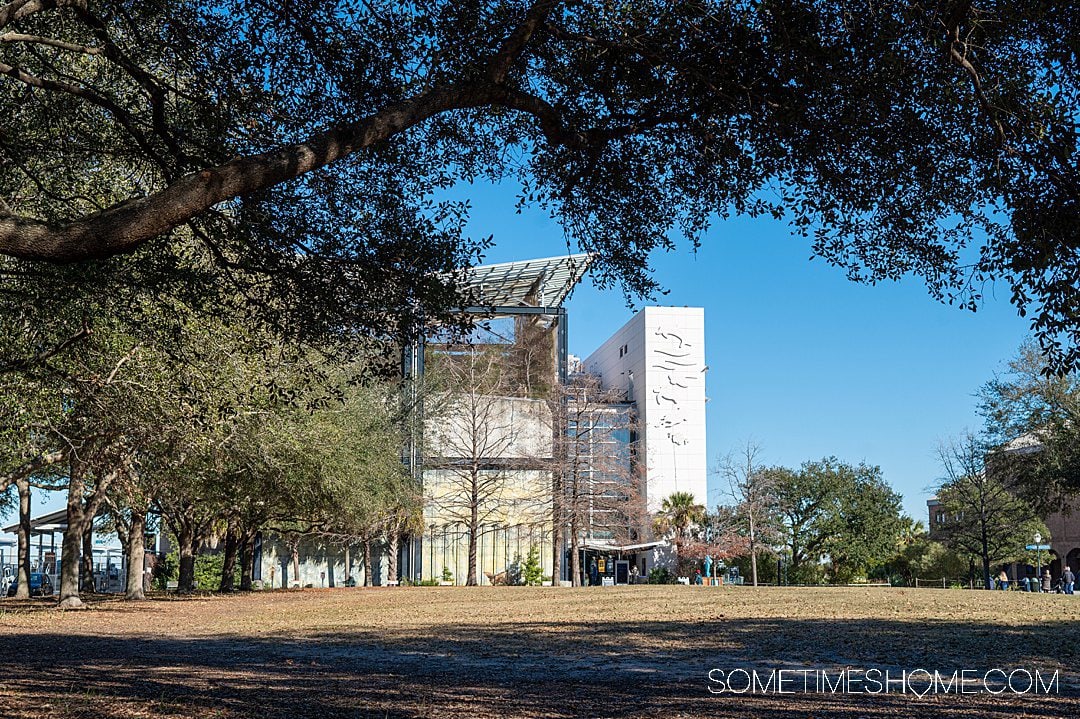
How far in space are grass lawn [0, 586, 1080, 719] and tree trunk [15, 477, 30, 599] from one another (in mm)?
17147

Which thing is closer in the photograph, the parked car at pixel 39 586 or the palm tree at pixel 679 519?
the parked car at pixel 39 586

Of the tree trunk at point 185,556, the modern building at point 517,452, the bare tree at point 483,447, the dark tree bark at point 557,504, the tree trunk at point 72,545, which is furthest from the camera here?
the bare tree at point 483,447

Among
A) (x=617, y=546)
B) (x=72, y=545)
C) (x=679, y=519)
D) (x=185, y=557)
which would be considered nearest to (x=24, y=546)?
(x=185, y=557)

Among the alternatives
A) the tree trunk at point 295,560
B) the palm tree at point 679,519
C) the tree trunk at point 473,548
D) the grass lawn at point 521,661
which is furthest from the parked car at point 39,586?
the palm tree at point 679,519

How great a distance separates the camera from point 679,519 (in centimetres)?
6094

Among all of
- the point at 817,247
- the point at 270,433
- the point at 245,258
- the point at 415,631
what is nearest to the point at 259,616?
the point at 270,433

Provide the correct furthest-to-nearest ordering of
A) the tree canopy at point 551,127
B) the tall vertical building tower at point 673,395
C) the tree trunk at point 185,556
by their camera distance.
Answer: the tall vertical building tower at point 673,395 < the tree trunk at point 185,556 < the tree canopy at point 551,127

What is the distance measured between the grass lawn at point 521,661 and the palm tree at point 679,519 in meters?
42.2

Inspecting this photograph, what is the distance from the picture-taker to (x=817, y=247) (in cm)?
850

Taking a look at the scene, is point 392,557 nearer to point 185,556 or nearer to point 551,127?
point 185,556

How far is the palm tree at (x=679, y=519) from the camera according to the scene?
60.9m

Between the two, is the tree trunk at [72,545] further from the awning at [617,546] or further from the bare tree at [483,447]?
the awning at [617,546]

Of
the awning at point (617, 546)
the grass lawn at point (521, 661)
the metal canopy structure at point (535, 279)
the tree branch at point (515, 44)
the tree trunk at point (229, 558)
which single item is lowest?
the awning at point (617, 546)

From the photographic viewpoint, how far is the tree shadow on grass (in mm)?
6922
